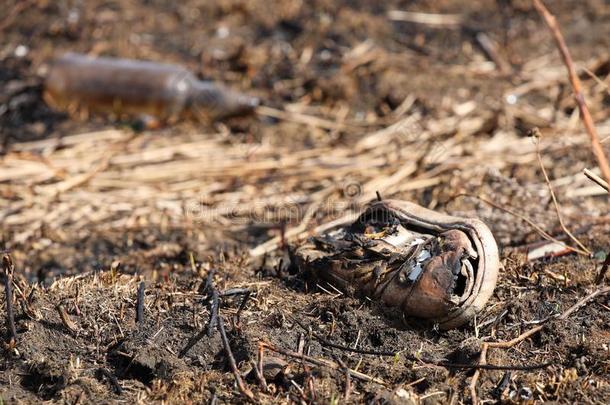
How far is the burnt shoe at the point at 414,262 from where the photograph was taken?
109 inches

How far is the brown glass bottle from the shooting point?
5.93 m

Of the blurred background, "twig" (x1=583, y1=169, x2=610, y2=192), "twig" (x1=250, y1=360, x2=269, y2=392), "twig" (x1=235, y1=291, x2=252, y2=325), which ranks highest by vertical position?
"twig" (x1=583, y1=169, x2=610, y2=192)

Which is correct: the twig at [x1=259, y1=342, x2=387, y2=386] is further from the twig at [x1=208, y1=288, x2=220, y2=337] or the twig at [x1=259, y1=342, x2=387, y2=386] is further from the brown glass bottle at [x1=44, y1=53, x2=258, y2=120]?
the brown glass bottle at [x1=44, y1=53, x2=258, y2=120]

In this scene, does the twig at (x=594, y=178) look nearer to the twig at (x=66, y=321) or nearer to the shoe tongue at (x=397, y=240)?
the shoe tongue at (x=397, y=240)

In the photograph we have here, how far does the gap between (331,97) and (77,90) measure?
1885 millimetres

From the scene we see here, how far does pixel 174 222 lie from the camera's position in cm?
461

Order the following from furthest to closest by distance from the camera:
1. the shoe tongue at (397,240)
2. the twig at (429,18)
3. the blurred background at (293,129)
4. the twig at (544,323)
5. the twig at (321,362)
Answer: the twig at (429,18) → the blurred background at (293,129) → the shoe tongue at (397,240) → the twig at (544,323) → the twig at (321,362)

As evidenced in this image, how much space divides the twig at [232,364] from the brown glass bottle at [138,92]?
3384 mm

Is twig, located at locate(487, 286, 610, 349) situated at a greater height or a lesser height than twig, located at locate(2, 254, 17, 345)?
lesser

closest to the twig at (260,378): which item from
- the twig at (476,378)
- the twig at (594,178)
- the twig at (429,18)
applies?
the twig at (476,378)

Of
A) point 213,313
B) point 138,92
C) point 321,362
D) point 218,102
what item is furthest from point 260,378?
point 138,92

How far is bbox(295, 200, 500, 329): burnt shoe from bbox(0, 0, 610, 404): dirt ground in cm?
8

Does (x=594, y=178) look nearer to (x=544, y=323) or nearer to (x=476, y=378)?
(x=544, y=323)

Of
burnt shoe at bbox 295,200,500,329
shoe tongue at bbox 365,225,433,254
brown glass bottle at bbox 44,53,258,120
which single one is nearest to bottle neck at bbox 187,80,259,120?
brown glass bottle at bbox 44,53,258,120
